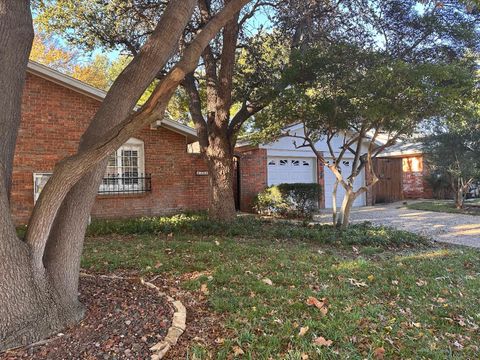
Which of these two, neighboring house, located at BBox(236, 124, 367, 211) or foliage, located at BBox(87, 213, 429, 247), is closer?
foliage, located at BBox(87, 213, 429, 247)

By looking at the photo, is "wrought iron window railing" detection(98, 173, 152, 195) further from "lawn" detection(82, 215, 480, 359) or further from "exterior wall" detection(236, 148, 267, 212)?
"exterior wall" detection(236, 148, 267, 212)

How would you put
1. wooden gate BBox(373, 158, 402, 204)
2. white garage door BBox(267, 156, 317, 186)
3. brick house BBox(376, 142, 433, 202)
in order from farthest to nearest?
1. brick house BBox(376, 142, 433, 202)
2. wooden gate BBox(373, 158, 402, 204)
3. white garage door BBox(267, 156, 317, 186)

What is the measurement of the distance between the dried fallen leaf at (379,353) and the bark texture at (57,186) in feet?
8.28

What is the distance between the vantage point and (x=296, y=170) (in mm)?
16016

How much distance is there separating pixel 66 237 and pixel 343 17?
353 inches

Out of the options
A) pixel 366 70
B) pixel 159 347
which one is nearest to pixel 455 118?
pixel 366 70

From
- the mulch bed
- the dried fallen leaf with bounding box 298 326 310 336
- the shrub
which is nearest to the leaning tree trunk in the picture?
the mulch bed

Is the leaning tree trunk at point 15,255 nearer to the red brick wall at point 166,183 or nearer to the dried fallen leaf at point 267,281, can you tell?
the dried fallen leaf at point 267,281

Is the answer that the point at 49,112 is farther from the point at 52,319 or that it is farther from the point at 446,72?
the point at 446,72

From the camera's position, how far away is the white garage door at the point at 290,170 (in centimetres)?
1530

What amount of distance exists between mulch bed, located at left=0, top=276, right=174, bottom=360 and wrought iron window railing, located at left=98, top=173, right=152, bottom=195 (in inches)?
272

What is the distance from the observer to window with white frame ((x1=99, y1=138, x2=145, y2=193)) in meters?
11.1

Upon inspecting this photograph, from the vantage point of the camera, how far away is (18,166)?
31.8 feet

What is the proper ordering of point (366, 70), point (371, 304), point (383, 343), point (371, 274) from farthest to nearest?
point (366, 70) → point (371, 274) → point (371, 304) → point (383, 343)
